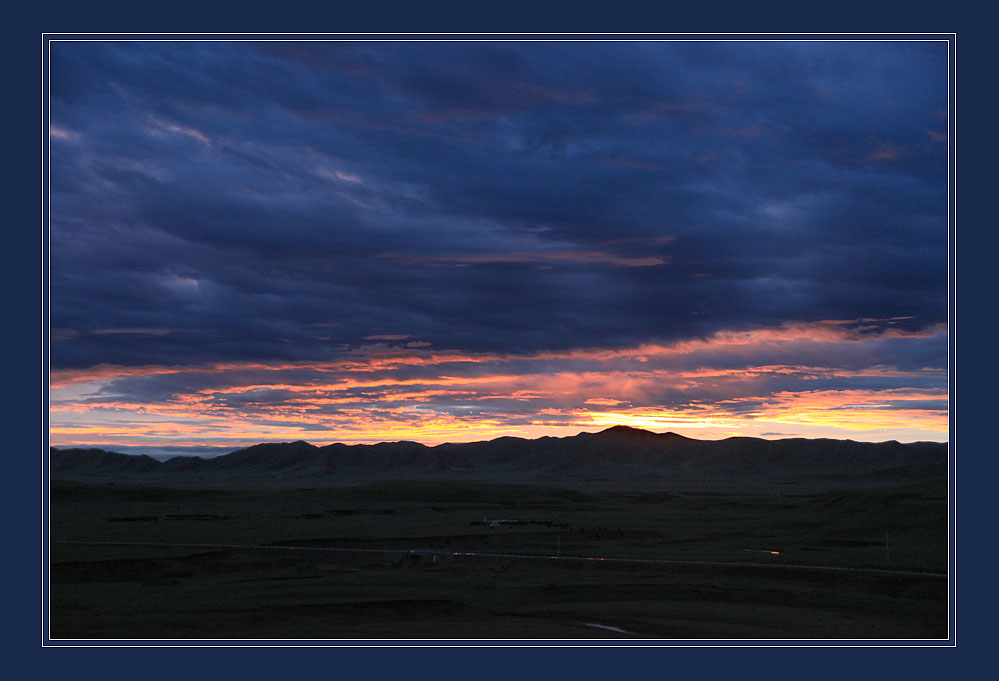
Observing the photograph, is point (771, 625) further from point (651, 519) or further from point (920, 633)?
point (651, 519)

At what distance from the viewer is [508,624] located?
96.6 ft

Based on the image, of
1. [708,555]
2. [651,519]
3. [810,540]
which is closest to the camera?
[708,555]

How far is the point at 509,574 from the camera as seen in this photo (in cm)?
4312

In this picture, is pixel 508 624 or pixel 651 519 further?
pixel 651 519

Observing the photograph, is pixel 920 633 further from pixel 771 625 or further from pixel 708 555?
pixel 708 555

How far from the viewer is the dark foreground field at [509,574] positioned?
30.2m

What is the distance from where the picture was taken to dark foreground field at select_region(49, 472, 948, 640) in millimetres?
30250

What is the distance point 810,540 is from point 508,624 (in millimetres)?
37354

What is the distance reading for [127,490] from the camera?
361 feet

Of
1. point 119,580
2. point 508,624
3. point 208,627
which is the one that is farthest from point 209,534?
point 508,624
